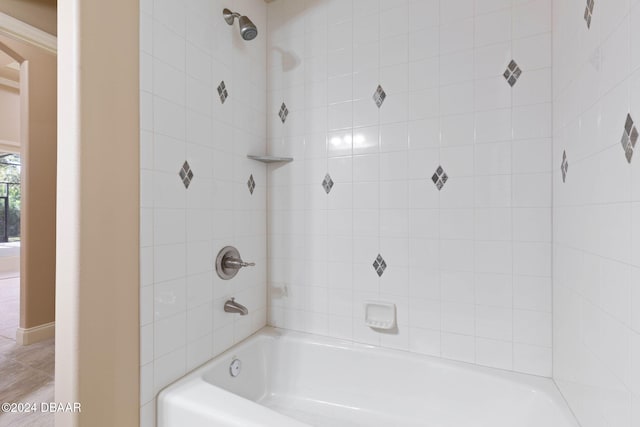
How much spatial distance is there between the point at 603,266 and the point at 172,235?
1423 millimetres

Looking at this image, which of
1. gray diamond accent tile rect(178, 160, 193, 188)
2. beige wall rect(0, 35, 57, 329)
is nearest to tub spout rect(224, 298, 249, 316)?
gray diamond accent tile rect(178, 160, 193, 188)

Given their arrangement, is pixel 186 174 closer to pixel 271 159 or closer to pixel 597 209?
pixel 271 159

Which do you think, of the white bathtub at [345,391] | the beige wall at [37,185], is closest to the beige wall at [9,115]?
the beige wall at [37,185]

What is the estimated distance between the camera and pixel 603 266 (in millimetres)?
815

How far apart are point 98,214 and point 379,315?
1.29 m

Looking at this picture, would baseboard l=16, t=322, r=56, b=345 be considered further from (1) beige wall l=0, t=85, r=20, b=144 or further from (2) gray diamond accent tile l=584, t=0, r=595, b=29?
(2) gray diamond accent tile l=584, t=0, r=595, b=29

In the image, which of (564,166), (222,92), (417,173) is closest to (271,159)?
(222,92)

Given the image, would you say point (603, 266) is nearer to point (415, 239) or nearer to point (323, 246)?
point (415, 239)

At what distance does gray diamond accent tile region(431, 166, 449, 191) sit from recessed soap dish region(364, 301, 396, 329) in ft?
2.10

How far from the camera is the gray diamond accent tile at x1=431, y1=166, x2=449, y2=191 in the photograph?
1446 millimetres

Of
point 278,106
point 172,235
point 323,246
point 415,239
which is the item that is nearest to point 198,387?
point 172,235

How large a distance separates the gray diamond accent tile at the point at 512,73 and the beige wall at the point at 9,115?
18.6 ft


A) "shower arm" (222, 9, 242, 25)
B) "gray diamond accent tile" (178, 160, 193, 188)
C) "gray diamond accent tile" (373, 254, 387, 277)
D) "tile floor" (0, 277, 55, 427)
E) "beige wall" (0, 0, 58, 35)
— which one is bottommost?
"tile floor" (0, 277, 55, 427)

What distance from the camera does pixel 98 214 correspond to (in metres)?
1.00
